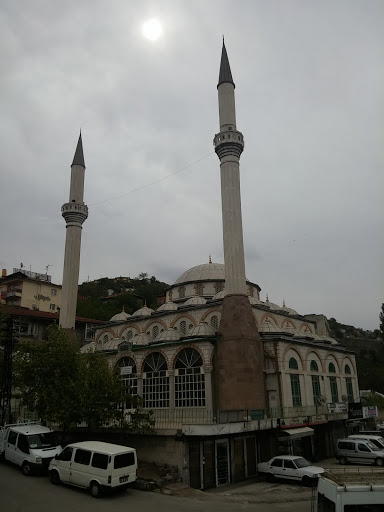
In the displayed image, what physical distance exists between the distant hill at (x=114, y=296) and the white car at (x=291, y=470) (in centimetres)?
3469

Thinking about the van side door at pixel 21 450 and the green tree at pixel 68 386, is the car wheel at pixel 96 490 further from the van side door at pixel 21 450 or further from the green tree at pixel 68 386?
the green tree at pixel 68 386

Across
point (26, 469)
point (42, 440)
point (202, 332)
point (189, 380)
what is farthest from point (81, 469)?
point (202, 332)

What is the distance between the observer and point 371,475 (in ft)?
26.5

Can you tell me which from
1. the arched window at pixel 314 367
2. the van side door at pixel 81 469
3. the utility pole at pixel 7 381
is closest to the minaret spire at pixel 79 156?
the utility pole at pixel 7 381

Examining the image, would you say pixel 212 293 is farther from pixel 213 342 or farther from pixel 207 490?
pixel 207 490

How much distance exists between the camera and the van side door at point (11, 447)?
50.3 feet

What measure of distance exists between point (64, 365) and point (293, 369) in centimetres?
1266

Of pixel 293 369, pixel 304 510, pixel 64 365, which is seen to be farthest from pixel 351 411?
pixel 64 365

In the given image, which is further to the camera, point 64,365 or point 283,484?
point 64,365

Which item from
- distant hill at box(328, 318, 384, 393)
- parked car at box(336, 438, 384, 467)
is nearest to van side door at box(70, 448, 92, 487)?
parked car at box(336, 438, 384, 467)

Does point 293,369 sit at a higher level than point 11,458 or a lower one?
higher

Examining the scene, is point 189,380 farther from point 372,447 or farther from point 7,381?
point 372,447

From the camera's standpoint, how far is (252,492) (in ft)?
48.8

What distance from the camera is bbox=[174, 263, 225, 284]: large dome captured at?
34.2m
